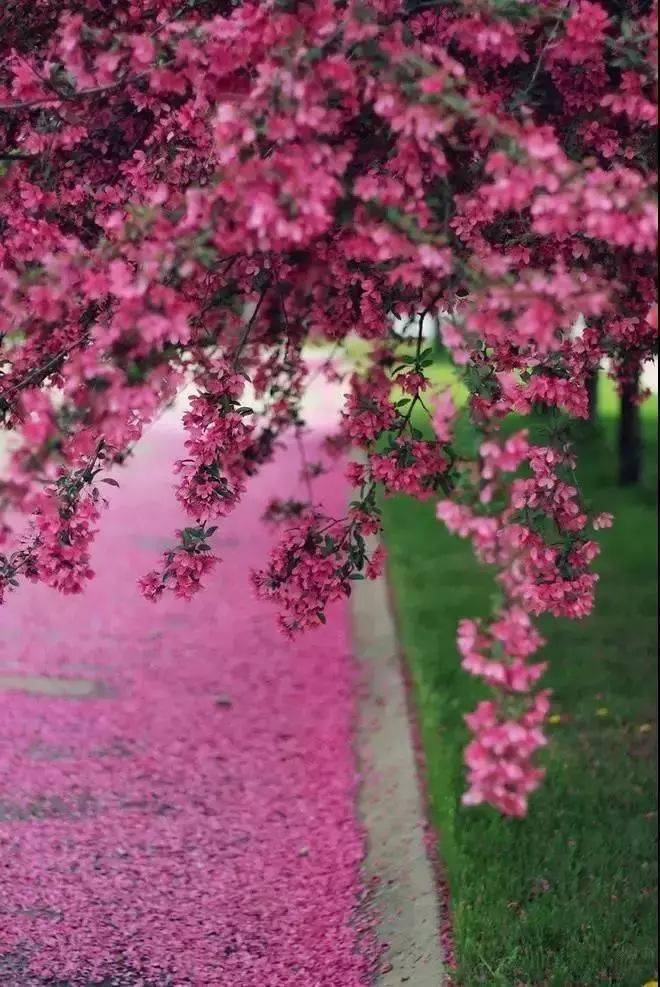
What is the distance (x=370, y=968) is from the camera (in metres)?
3.97

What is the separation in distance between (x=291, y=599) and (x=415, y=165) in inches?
58.3

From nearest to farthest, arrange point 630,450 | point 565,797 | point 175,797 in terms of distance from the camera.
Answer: point 565,797 → point 175,797 → point 630,450

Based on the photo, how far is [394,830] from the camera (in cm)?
500

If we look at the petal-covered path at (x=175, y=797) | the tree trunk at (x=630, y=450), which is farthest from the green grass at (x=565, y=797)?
the tree trunk at (x=630, y=450)

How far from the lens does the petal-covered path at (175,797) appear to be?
163 inches

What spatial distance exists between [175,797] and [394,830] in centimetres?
114

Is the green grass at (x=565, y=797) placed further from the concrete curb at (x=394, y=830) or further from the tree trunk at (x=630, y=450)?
the tree trunk at (x=630, y=450)

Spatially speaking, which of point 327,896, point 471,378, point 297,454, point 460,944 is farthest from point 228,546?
point 471,378

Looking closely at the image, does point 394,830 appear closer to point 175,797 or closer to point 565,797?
point 565,797

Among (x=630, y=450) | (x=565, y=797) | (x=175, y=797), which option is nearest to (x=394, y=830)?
(x=565, y=797)

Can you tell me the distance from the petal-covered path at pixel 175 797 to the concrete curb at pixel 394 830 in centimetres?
10

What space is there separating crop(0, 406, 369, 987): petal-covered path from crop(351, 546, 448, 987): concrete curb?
0.31 ft

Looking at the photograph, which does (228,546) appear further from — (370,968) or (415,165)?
(415,165)

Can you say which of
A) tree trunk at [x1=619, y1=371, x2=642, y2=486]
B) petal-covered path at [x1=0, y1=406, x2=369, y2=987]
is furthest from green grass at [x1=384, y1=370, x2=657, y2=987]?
tree trunk at [x1=619, y1=371, x2=642, y2=486]
